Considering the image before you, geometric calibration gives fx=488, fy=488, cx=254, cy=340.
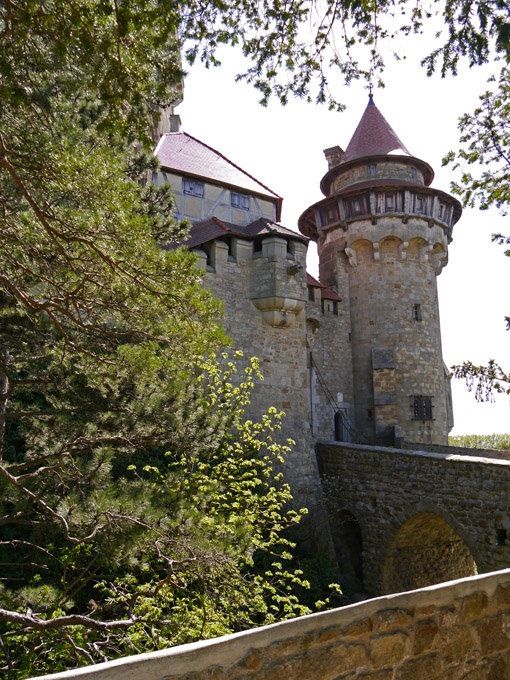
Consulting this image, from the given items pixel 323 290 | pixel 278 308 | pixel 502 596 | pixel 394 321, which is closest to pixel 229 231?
pixel 278 308

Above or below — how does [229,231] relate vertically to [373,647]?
above

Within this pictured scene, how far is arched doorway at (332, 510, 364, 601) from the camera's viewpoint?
→ 13125 mm

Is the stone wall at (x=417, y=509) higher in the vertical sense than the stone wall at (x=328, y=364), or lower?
lower

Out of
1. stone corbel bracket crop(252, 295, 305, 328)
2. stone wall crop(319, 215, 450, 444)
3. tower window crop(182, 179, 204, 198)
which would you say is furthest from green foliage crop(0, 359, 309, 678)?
stone wall crop(319, 215, 450, 444)

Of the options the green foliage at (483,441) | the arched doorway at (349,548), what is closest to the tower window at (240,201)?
the arched doorway at (349,548)

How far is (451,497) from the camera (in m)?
10.3

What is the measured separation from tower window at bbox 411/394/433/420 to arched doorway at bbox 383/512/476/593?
4.12 meters

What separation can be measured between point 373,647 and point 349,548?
12698 mm

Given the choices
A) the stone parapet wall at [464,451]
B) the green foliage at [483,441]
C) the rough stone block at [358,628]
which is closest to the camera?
the rough stone block at [358,628]

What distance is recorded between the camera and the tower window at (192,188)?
14199 mm

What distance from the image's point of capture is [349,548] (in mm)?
13758

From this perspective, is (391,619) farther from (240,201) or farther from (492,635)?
(240,201)

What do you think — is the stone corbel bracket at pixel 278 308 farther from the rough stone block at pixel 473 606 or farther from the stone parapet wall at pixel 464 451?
the rough stone block at pixel 473 606

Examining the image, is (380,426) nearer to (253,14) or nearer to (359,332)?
(359,332)
